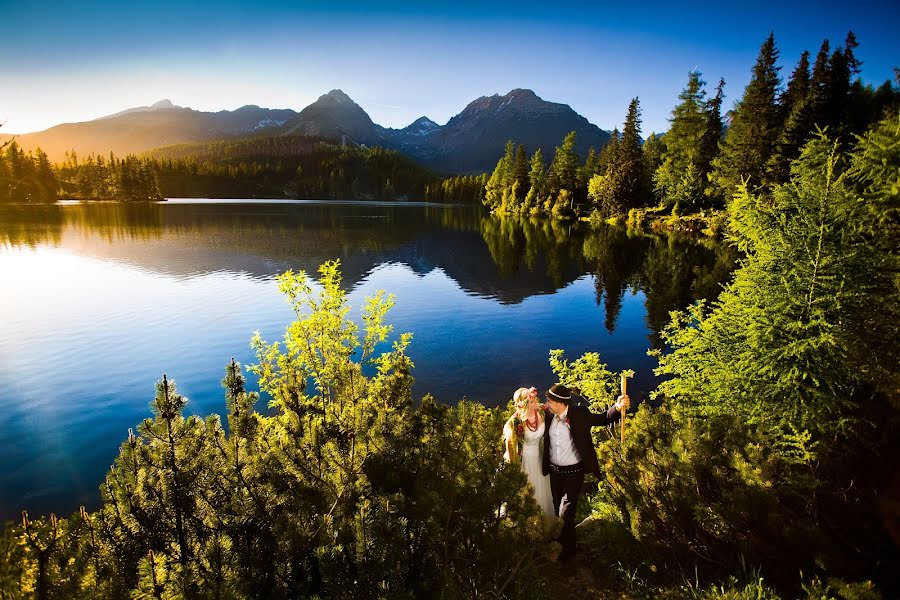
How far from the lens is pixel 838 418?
325 inches

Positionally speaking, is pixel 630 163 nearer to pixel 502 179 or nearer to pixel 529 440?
pixel 502 179

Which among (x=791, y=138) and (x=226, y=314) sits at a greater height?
(x=791, y=138)

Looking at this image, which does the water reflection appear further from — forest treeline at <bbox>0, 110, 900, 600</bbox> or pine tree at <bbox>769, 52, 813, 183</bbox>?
forest treeline at <bbox>0, 110, 900, 600</bbox>

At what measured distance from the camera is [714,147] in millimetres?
Answer: 67688

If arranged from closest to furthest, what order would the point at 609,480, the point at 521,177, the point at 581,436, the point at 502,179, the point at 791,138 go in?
1. the point at 609,480
2. the point at 581,436
3. the point at 791,138
4. the point at 521,177
5. the point at 502,179

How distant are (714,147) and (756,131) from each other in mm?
15171

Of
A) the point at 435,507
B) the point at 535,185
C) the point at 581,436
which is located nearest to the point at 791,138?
the point at 581,436

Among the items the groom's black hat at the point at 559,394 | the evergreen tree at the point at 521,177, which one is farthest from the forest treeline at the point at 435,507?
the evergreen tree at the point at 521,177

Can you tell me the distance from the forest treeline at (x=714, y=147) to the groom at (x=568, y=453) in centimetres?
3436

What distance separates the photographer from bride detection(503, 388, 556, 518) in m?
7.23

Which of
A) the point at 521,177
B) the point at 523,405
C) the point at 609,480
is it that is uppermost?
the point at 521,177

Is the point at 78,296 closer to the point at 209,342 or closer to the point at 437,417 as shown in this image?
the point at 209,342

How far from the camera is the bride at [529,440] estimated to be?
723cm

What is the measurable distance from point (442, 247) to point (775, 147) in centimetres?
4092
